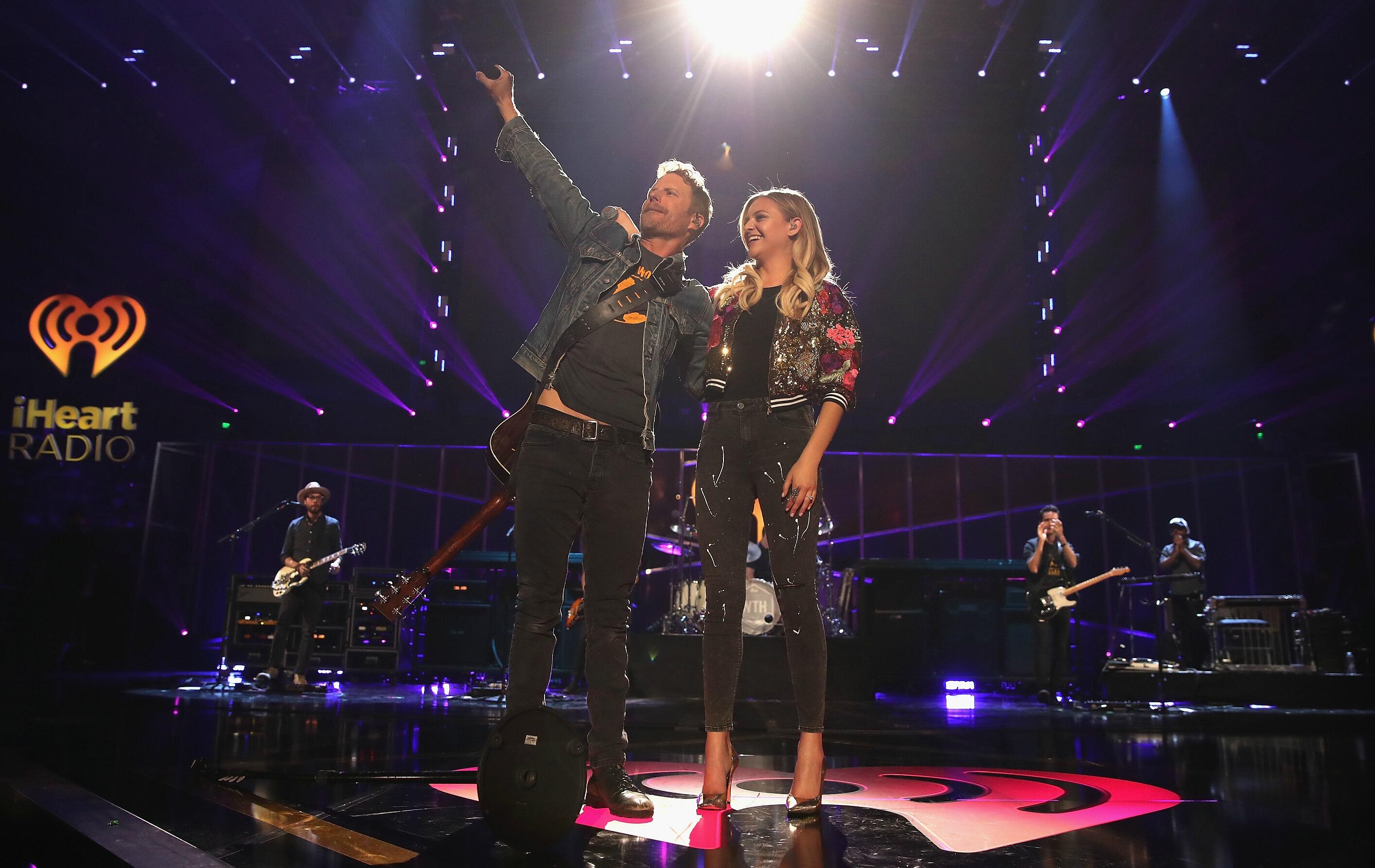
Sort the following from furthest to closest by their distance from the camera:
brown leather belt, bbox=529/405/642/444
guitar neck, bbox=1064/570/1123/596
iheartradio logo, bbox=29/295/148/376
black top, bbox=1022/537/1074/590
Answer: iheartradio logo, bbox=29/295/148/376, black top, bbox=1022/537/1074/590, guitar neck, bbox=1064/570/1123/596, brown leather belt, bbox=529/405/642/444

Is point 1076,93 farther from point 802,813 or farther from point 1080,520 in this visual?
point 802,813

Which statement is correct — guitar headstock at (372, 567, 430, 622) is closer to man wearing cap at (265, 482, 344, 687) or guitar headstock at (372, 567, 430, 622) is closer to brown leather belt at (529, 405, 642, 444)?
brown leather belt at (529, 405, 642, 444)

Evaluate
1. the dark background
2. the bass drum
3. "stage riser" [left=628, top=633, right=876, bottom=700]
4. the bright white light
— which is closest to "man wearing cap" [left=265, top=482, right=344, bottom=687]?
"stage riser" [left=628, top=633, right=876, bottom=700]

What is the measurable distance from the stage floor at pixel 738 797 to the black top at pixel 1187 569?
136 inches

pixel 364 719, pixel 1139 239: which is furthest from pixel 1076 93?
pixel 364 719

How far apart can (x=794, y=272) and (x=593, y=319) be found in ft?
1.95

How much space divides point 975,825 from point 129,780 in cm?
235

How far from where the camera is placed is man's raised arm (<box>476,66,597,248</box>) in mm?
2438

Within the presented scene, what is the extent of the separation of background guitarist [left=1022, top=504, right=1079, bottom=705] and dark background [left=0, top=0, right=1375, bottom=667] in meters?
3.80

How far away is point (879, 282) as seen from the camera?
12070mm

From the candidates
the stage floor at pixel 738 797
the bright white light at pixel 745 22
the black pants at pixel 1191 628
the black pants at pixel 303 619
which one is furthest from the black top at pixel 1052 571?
the bright white light at pixel 745 22

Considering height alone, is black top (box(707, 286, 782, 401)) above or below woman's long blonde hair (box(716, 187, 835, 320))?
below

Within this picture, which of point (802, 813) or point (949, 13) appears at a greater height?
point (949, 13)

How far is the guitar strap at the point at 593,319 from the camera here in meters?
2.26
